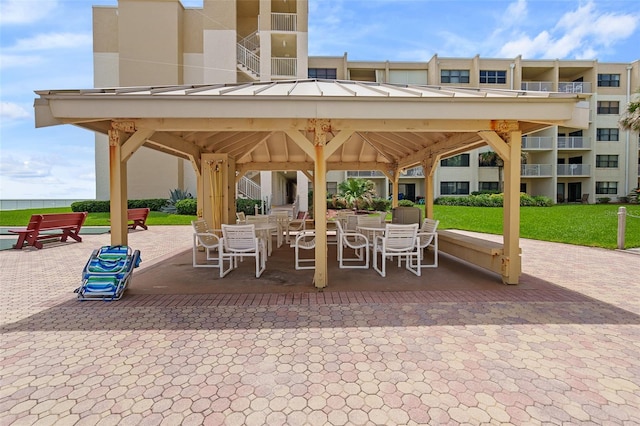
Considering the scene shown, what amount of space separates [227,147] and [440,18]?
279 inches

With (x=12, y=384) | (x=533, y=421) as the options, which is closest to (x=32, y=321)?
(x=12, y=384)

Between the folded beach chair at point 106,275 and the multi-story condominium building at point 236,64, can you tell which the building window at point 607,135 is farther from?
the folded beach chair at point 106,275

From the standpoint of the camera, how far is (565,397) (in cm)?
263

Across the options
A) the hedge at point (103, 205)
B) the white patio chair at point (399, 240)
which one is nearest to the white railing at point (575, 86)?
the white patio chair at point (399, 240)

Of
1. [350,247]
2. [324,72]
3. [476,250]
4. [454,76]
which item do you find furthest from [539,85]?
[350,247]

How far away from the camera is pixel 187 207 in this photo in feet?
65.5

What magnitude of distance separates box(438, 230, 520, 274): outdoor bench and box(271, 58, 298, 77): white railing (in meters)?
18.9

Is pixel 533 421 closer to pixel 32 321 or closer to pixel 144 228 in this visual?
pixel 32 321

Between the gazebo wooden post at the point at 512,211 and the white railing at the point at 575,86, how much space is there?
3479 centimetres

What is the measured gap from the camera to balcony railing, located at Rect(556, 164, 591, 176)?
3297 cm

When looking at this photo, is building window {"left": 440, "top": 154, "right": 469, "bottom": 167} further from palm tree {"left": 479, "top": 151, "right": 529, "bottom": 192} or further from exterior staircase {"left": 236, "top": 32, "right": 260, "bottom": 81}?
exterior staircase {"left": 236, "top": 32, "right": 260, "bottom": 81}

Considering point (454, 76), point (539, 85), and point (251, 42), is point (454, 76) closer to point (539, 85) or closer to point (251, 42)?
point (539, 85)

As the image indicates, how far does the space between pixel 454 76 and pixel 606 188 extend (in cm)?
1945

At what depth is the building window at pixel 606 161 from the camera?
109 feet
